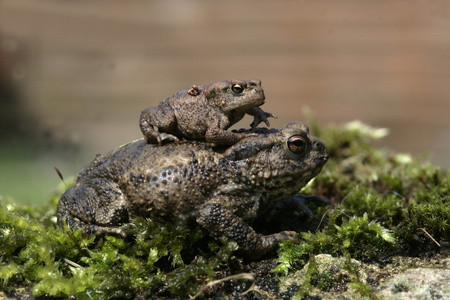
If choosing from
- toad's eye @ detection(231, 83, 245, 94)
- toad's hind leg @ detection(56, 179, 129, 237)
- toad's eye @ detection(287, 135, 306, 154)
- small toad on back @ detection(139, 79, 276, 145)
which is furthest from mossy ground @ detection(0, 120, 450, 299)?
toad's eye @ detection(231, 83, 245, 94)

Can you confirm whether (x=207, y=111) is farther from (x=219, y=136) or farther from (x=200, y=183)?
(x=200, y=183)

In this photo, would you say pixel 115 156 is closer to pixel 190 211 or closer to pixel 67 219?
pixel 67 219

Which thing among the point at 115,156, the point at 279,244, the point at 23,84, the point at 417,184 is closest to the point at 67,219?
the point at 115,156

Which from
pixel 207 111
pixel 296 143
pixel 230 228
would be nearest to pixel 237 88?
pixel 207 111

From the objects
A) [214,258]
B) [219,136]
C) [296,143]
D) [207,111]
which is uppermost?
[207,111]

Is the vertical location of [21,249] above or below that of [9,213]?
below

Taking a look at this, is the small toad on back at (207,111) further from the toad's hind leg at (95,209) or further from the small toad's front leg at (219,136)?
the toad's hind leg at (95,209)

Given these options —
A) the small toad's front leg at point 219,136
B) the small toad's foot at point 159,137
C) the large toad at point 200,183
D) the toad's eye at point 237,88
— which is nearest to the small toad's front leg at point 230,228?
the large toad at point 200,183
